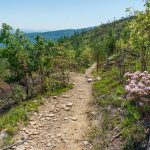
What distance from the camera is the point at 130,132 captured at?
1752 centimetres

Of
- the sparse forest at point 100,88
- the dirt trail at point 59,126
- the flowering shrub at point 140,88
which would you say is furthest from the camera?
the dirt trail at point 59,126

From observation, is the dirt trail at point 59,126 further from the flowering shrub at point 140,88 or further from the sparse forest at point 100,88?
the flowering shrub at point 140,88

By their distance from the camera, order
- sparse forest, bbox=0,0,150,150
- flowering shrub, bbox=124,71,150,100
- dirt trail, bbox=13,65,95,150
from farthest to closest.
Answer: dirt trail, bbox=13,65,95,150 < sparse forest, bbox=0,0,150,150 < flowering shrub, bbox=124,71,150,100

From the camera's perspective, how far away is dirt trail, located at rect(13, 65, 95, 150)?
18422mm

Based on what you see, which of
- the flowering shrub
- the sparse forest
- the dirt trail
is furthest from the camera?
the dirt trail

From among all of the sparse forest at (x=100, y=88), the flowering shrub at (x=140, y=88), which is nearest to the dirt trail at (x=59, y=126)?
the sparse forest at (x=100, y=88)

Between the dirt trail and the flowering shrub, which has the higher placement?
the flowering shrub

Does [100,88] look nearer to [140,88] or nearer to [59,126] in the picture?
[59,126]

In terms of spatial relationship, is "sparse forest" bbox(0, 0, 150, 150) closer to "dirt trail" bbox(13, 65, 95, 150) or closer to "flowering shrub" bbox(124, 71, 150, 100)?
"flowering shrub" bbox(124, 71, 150, 100)

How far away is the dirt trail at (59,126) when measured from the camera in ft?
60.4

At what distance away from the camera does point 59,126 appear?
20688mm

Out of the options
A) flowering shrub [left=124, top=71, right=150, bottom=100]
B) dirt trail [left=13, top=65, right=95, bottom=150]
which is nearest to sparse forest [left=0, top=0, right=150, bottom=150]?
flowering shrub [left=124, top=71, right=150, bottom=100]

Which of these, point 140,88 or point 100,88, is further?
point 100,88

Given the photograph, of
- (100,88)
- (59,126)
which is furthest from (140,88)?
(100,88)
